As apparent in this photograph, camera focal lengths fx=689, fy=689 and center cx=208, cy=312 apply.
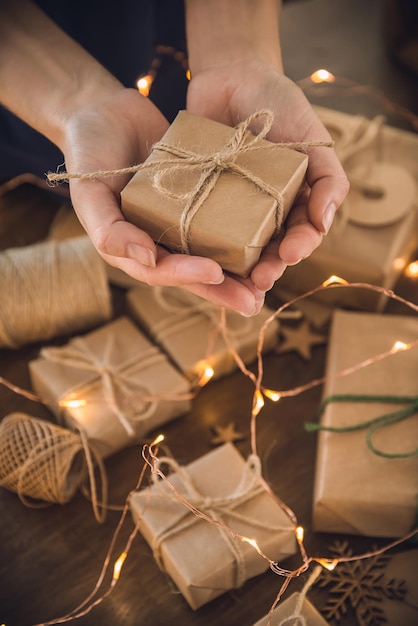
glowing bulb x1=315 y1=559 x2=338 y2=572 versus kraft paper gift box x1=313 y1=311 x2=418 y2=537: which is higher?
kraft paper gift box x1=313 y1=311 x2=418 y2=537

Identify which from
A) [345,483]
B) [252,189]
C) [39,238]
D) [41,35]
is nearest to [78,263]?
[39,238]

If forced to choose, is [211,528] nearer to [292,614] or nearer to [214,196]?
[292,614]

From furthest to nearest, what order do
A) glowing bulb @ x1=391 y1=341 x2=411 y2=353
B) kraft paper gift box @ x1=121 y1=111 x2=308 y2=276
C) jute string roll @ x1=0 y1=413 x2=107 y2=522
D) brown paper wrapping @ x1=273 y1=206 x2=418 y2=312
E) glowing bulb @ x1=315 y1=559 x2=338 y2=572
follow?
brown paper wrapping @ x1=273 y1=206 x2=418 y2=312 → glowing bulb @ x1=391 y1=341 x2=411 y2=353 → jute string roll @ x1=0 y1=413 x2=107 y2=522 → glowing bulb @ x1=315 y1=559 x2=338 y2=572 → kraft paper gift box @ x1=121 y1=111 x2=308 y2=276

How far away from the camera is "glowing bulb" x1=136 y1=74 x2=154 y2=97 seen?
4.42 ft

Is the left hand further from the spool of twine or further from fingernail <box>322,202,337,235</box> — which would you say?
the spool of twine

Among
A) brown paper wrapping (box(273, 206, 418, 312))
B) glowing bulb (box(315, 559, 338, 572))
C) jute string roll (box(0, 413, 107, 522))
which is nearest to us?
glowing bulb (box(315, 559, 338, 572))

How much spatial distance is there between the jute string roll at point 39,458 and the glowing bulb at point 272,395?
1.09ft

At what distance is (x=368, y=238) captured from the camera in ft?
4.47

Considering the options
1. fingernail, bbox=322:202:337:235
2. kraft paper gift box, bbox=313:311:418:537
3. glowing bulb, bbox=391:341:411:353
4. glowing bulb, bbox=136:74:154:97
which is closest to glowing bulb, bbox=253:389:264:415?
kraft paper gift box, bbox=313:311:418:537

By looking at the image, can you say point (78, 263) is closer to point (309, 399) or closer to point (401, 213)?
point (309, 399)

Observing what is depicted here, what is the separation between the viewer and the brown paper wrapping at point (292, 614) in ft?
3.06

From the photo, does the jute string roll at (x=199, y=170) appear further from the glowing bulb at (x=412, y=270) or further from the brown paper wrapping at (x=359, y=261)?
the glowing bulb at (x=412, y=270)

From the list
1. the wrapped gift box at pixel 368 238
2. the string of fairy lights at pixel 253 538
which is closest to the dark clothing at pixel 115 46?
the wrapped gift box at pixel 368 238

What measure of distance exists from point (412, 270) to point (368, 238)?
135 millimetres
